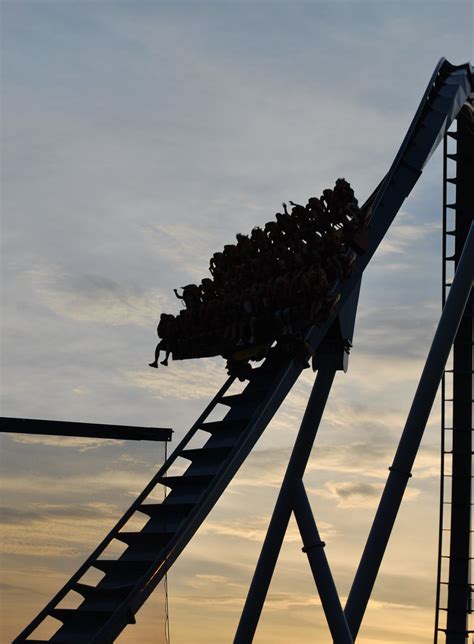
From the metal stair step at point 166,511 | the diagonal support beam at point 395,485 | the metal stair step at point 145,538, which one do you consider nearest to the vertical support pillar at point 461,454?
→ the diagonal support beam at point 395,485

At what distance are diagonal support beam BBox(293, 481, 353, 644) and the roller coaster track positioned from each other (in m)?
2.01

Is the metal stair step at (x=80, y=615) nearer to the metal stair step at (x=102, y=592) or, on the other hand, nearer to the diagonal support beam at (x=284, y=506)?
the metal stair step at (x=102, y=592)

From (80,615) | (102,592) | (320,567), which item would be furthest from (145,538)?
(320,567)

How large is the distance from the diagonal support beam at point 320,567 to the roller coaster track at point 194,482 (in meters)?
2.01

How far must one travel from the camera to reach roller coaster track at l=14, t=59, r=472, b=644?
13.2 metres

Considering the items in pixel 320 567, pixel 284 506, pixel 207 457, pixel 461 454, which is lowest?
pixel 320 567

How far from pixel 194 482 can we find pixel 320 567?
9.56ft

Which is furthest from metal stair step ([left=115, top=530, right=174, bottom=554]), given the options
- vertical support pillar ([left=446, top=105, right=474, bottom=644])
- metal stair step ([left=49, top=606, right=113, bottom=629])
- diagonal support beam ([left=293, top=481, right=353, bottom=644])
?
vertical support pillar ([left=446, top=105, right=474, bottom=644])

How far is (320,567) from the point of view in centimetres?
1628

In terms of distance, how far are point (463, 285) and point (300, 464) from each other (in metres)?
3.23

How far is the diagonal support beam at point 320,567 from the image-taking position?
15.8 metres

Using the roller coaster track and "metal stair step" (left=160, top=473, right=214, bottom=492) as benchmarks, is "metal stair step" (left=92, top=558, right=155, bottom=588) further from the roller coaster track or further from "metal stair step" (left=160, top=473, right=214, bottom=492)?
"metal stair step" (left=160, top=473, right=214, bottom=492)

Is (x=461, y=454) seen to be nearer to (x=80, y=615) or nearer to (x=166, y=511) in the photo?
(x=166, y=511)

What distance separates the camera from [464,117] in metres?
18.6
